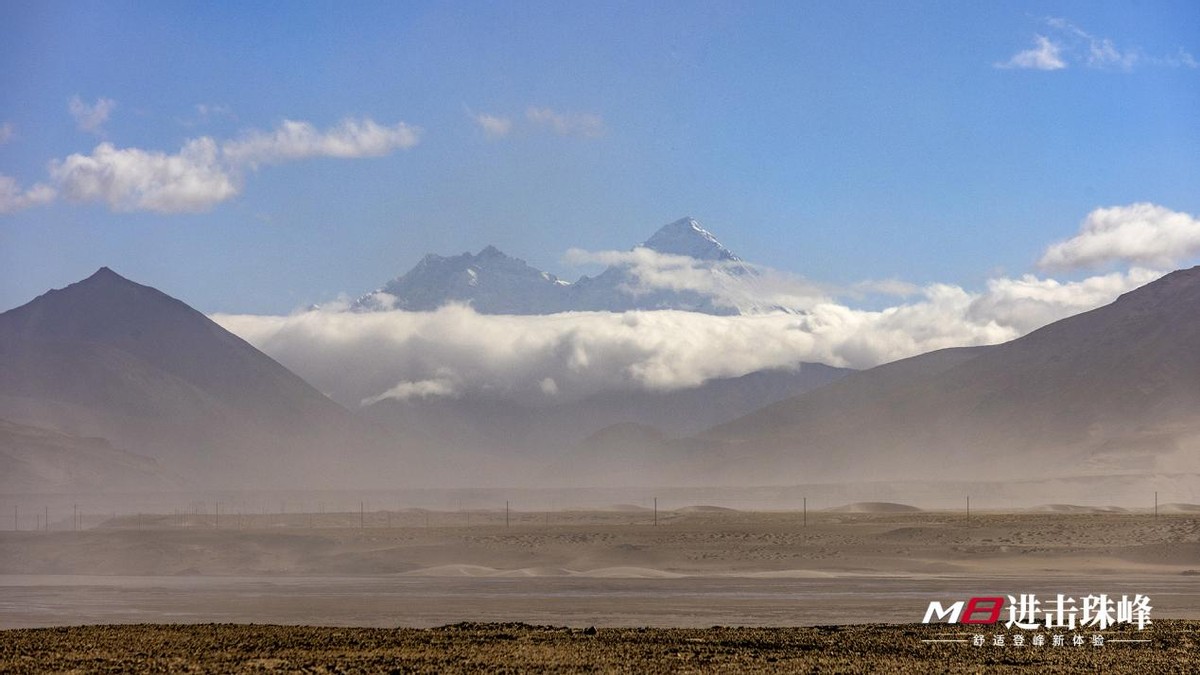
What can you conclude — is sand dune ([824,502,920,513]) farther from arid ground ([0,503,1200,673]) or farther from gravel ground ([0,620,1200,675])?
gravel ground ([0,620,1200,675])

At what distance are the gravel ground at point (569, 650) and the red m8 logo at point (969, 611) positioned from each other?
4.47 m

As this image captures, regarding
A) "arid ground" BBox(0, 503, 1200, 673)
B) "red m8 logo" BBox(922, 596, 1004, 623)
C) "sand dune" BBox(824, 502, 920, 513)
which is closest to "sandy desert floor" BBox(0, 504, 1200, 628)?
"arid ground" BBox(0, 503, 1200, 673)

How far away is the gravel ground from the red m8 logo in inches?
176

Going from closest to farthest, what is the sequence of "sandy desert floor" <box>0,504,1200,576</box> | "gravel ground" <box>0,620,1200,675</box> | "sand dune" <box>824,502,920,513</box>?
"gravel ground" <box>0,620,1200,675</box>, "sandy desert floor" <box>0,504,1200,576</box>, "sand dune" <box>824,502,920,513</box>

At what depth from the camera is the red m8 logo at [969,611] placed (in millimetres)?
42219

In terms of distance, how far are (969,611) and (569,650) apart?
16720mm

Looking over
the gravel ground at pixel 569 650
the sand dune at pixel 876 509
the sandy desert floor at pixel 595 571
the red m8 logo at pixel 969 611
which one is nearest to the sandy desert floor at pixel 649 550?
the sandy desert floor at pixel 595 571

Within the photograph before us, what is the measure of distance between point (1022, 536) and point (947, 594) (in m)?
39.3

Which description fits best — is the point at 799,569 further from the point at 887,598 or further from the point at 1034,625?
the point at 1034,625

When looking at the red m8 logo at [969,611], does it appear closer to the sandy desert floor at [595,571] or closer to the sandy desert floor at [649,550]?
the sandy desert floor at [595,571]

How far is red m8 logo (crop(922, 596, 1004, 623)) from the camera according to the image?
4222cm

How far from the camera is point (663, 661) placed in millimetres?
32156

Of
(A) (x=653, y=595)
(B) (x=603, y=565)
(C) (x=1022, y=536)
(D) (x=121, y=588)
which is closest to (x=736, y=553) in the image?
(B) (x=603, y=565)

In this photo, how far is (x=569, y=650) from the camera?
34000 millimetres
